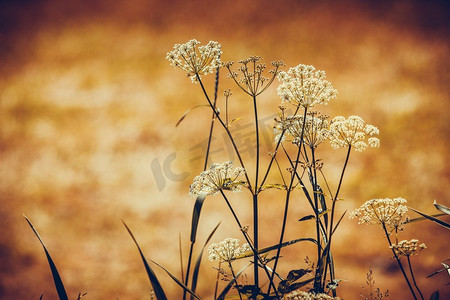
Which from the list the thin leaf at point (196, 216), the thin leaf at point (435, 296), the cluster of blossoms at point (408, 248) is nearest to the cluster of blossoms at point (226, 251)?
the thin leaf at point (196, 216)

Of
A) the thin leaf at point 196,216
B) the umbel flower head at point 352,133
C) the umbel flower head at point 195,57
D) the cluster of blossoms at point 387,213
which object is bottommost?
the thin leaf at point 196,216

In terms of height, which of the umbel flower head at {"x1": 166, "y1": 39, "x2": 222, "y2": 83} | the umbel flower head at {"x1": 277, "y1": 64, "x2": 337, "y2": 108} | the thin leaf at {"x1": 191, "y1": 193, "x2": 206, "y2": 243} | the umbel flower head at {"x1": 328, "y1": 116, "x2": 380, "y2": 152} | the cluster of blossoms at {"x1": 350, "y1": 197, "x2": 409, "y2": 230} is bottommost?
the thin leaf at {"x1": 191, "y1": 193, "x2": 206, "y2": 243}

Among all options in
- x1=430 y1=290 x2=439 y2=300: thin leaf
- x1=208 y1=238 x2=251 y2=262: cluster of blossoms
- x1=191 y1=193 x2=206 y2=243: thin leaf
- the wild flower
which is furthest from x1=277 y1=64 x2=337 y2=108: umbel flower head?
x1=430 y1=290 x2=439 y2=300: thin leaf

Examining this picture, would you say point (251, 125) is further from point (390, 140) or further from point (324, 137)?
point (324, 137)

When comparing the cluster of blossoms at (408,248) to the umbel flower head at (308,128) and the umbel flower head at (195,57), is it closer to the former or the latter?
the umbel flower head at (308,128)

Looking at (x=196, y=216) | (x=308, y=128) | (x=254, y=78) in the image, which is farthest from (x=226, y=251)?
(x=254, y=78)

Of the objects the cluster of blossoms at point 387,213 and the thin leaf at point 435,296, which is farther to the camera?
the cluster of blossoms at point 387,213

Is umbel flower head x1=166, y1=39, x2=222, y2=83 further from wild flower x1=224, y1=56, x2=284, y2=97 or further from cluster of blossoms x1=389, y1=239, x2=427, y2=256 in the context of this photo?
cluster of blossoms x1=389, y1=239, x2=427, y2=256
